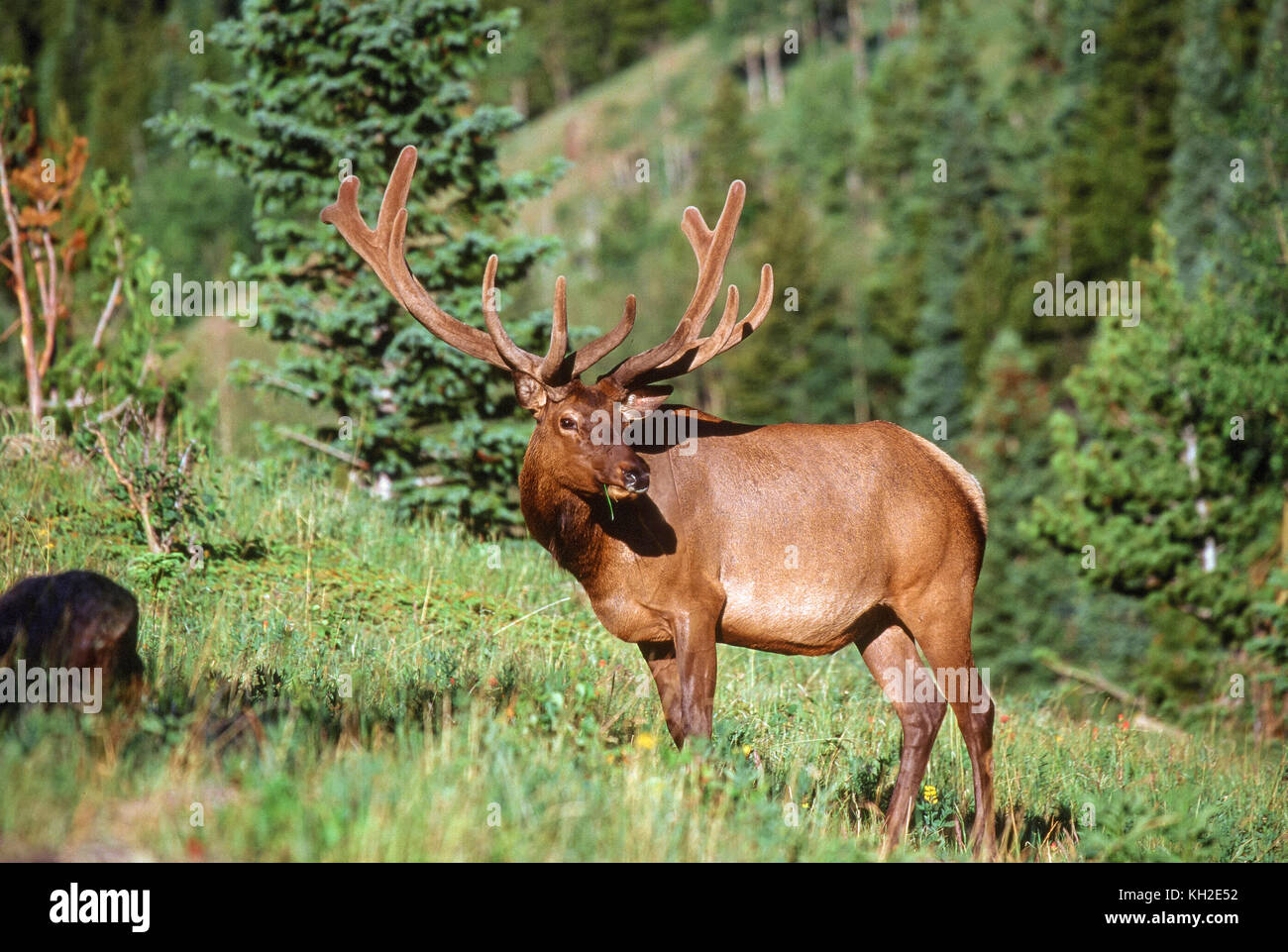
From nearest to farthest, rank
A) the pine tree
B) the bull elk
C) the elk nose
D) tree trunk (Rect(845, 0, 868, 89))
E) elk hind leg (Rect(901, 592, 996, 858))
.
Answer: the elk nose, the bull elk, elk hind leg (Rect(901, 592, 996, 858)), the pine tree, tree trunk (Rect(845, 0, 868, 89))

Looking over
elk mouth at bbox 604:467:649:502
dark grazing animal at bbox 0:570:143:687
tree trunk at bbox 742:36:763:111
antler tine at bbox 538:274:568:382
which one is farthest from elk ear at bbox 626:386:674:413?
tree trunk at bbox 742:36:763:111

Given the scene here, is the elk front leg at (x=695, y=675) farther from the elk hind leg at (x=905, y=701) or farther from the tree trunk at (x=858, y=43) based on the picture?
the tree trunk at (x=858, y=43)

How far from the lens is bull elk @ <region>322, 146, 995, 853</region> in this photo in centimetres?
613

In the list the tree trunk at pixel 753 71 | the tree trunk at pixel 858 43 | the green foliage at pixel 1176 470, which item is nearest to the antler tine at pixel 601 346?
the green foliage at pixel 1176 470

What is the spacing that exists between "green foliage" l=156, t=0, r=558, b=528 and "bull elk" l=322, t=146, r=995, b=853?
552 cm

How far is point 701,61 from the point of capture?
12556cm

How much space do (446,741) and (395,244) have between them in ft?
9.95

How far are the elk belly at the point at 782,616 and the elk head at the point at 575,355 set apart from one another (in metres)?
0.87

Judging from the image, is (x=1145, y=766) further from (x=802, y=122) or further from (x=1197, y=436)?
(x=802, y=122)

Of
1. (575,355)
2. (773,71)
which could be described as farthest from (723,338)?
(773,71)

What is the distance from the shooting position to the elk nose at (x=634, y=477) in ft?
18.3

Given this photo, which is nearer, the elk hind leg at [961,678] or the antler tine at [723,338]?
the antler tine at [723,338]

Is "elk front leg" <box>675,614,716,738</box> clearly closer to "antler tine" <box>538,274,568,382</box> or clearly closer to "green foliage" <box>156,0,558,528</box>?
"antler tine" <box>538,274,568,382</box>
